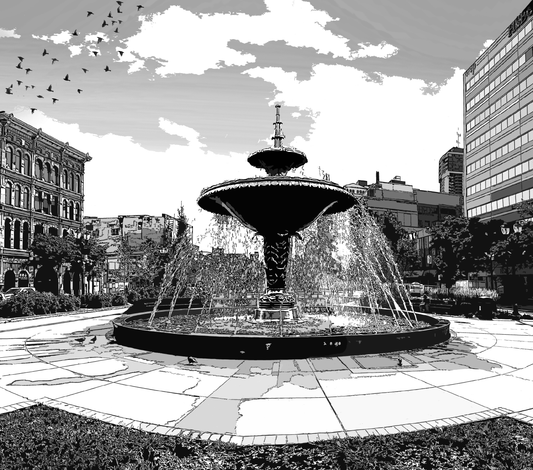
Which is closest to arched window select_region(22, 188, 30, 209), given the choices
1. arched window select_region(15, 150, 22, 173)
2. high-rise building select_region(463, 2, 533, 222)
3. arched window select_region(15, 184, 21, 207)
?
arched window select_region(15, 184, 21, 207)

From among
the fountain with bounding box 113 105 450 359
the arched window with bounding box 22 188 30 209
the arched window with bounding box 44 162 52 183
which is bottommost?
the fountain with bounding box 113 105 450 359

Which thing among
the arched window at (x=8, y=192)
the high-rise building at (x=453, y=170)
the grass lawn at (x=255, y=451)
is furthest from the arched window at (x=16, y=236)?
the high-rise building at (x=453, y=170)

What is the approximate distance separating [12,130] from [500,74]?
5707 centimetres

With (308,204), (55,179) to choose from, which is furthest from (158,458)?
(55,179)

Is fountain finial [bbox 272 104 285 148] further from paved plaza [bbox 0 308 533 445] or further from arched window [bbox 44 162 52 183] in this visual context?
arched window [bbox 44 162 52 183]

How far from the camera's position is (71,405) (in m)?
5.83

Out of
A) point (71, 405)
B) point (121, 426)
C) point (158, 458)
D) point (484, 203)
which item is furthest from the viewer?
point (484, 203)

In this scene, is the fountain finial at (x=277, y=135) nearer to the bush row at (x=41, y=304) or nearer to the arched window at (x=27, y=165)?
the bush row at (x=41, y=304)

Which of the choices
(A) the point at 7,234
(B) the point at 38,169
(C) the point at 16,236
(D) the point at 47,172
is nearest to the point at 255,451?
(A) the point at 7,234

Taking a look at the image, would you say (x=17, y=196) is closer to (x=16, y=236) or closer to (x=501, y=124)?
(x=16, y=236)

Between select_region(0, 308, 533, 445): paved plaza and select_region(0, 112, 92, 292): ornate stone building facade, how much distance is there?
1541 inches

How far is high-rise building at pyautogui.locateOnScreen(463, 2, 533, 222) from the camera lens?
47.9 metres

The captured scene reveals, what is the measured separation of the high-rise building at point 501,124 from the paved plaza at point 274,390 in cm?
4595

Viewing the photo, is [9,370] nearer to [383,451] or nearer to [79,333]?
[79,333]
